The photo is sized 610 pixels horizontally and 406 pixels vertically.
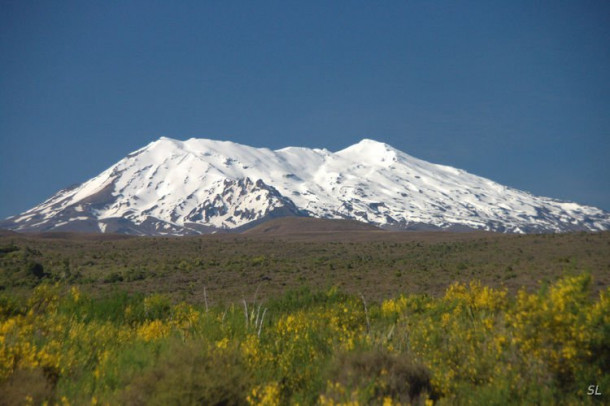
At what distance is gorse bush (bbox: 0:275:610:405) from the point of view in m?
5.80

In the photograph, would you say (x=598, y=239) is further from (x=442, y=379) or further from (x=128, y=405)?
(x=128, y=405)

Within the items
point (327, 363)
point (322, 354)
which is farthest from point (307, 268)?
point (327, 363)

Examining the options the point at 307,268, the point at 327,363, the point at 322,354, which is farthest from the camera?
the point at 307,268

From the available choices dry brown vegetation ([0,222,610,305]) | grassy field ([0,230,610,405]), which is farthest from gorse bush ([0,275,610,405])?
dry brown vegetation ([0,222,610,305])

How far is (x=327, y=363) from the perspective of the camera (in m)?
6.91

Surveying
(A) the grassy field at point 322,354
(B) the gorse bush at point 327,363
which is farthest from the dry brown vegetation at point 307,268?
(B) the gorse bush at point 327,363

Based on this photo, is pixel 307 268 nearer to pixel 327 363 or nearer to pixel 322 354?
pixel 322 354

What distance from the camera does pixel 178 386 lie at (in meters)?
5.69

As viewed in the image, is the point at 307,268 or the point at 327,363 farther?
the point at 307,268

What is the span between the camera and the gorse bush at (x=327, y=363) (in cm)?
580

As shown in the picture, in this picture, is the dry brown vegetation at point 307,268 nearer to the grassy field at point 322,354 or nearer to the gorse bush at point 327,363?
the grassy field at point 322,354

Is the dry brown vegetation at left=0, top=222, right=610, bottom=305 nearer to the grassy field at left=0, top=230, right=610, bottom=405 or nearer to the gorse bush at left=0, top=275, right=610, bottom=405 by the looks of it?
the grassy field at left=0, top=230, right=610, bottom=405

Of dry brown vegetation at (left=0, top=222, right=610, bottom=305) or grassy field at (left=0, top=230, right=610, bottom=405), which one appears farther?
dry brown vegetation at (left=0, top=222, right=610, bottom=305)

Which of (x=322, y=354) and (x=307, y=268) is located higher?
(x=322, y=354)
